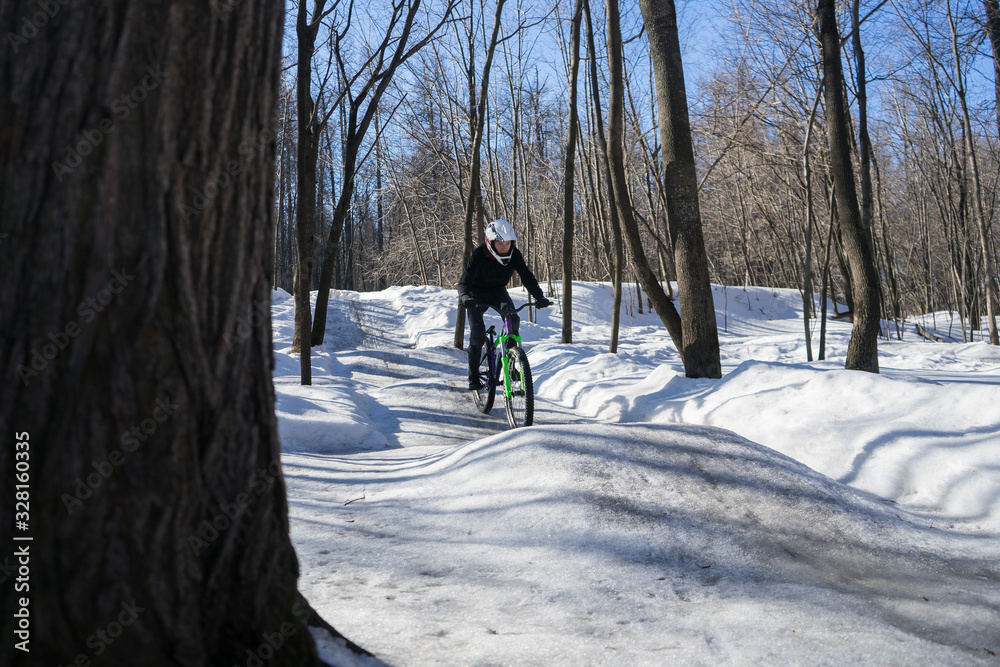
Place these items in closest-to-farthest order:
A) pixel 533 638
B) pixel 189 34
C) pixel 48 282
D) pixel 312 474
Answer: pixel 48 282
pixel 189 34
pixel 533 638
pixel 312 474

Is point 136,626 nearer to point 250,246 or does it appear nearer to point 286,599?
point 286,599

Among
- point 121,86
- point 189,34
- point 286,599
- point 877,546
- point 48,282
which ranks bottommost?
point 877,546

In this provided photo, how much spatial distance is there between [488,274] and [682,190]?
234 centimetres

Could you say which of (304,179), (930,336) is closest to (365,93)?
(304,179)

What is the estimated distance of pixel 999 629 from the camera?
2.26 meters

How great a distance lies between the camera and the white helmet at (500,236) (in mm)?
6660

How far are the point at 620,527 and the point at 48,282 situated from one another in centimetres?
255

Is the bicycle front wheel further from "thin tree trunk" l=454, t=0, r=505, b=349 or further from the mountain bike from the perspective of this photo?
"thin tree trunk" l=454, t=0, r=505, b=349

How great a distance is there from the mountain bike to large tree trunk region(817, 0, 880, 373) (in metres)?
3.83

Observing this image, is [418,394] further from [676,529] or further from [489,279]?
[676,529]

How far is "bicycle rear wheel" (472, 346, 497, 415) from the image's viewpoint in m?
7.08

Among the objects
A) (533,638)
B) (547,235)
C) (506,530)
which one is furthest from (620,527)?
(547,235)

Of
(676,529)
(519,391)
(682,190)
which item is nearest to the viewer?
(676,529)

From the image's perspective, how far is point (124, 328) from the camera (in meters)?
1.35
